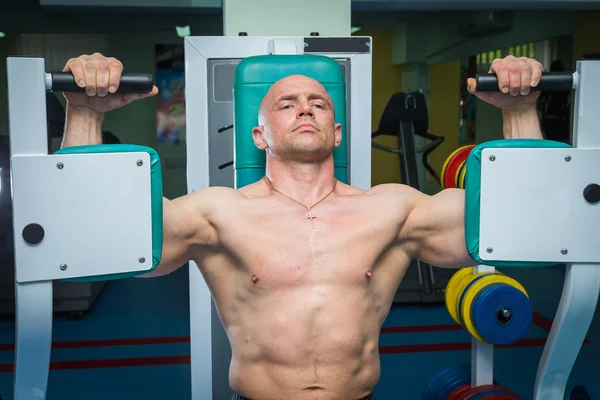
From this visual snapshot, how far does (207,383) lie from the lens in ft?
7.47

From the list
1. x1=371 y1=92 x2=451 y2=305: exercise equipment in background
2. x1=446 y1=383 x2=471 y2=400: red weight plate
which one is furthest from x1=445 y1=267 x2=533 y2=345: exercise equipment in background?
x1=371 y1=92 x2=451 y2=305: exercise equipment in background

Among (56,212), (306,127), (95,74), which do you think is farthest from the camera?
(306,127)

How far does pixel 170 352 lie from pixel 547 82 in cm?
271

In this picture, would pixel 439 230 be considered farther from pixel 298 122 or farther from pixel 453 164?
pixel 453 164

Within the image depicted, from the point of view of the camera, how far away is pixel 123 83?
1.35m

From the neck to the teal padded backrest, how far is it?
Answer: 0.25 m

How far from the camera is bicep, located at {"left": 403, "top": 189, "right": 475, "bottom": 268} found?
5.10ft

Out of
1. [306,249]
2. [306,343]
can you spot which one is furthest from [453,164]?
[306,343]

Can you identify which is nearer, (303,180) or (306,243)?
(306,243)

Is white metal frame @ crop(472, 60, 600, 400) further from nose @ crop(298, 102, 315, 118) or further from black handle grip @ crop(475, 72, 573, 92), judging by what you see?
nose @ crop(298, 102, 315, 118)

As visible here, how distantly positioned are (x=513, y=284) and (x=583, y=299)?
32.4 inches

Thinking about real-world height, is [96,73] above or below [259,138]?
above

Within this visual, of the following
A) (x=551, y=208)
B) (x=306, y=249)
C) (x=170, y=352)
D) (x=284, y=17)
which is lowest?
(x=170, y=352)

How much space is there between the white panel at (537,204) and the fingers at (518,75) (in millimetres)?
170
